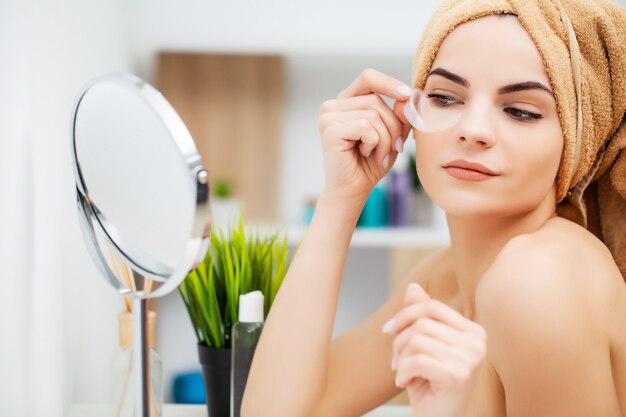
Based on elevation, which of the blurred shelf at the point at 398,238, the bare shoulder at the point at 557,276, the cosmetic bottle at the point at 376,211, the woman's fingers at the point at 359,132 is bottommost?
the blurred shelf at the point at 398,238

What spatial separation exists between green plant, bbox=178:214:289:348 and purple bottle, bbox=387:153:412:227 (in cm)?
172

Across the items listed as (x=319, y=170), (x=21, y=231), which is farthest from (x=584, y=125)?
(x=319, y=170)

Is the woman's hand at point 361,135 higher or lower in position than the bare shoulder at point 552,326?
higher

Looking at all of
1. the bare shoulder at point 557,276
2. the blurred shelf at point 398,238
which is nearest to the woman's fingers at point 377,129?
the bare shoulder at point 557,276

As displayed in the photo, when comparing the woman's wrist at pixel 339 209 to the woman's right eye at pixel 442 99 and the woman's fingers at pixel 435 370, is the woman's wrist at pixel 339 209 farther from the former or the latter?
the woman's fingers at pixel 435 370

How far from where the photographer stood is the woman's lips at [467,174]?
2.79ft

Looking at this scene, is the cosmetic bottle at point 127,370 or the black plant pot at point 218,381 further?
Answer: the black plant pot at point 218,381

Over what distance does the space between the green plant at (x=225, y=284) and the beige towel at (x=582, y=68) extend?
367 mm

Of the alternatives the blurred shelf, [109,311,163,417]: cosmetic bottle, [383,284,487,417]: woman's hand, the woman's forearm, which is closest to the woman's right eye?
the woman's forearm

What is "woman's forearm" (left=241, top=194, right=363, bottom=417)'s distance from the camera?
938 mm

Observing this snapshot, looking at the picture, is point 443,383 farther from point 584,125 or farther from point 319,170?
point 319,170

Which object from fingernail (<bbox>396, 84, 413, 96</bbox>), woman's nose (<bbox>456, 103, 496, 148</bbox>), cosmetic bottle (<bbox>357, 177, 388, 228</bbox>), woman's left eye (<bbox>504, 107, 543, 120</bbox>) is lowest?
cosmetic bottle (<bbox>357, 177, 388, 228</bbox>)

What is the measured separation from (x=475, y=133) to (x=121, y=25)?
182 cm

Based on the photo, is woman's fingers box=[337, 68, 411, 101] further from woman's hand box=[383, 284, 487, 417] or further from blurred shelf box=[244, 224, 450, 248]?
blurred shelf box=[244, 224, 450, 248]
